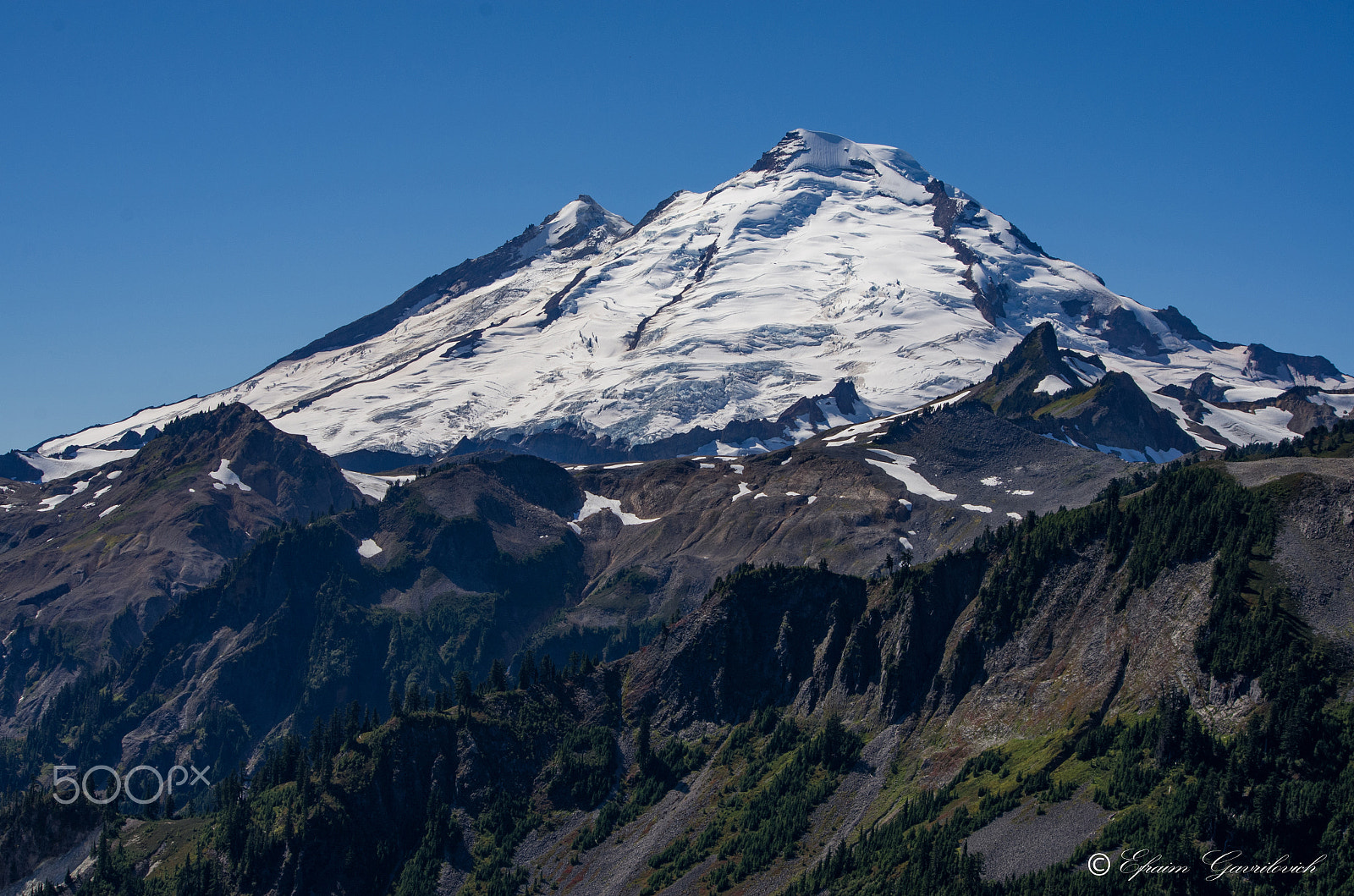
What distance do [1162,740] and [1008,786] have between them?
2052 centimetres

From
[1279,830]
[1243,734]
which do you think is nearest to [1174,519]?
[1243,734]

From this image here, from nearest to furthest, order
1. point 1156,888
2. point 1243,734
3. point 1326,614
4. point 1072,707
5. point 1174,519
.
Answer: point 1156,888 < point 1243,734 < point 1326,614 < point 1072,707 < point 1174,519

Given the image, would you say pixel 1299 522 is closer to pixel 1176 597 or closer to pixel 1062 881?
pixel 1176 597

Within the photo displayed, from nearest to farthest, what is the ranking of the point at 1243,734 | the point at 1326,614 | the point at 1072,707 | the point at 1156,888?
the point at 1156,888 → the point at 1243,734 → the point at 1326,614 → the point at 1072,707

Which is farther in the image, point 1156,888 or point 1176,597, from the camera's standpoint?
point 1176,597

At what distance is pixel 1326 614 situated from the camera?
552 ft

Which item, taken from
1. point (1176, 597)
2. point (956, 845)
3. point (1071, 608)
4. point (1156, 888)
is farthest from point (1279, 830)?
point (1071, 608)

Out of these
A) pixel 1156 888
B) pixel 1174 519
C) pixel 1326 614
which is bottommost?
pixel 1156 888

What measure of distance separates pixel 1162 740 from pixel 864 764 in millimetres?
49644

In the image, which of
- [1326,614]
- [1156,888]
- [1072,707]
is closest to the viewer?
[1156,888]

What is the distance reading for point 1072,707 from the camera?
594 feet

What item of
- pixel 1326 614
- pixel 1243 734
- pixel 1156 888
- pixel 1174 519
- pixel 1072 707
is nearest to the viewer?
pixel 1156 888

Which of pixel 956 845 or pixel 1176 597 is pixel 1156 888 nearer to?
pixel 956 845

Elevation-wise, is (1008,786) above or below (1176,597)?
below
